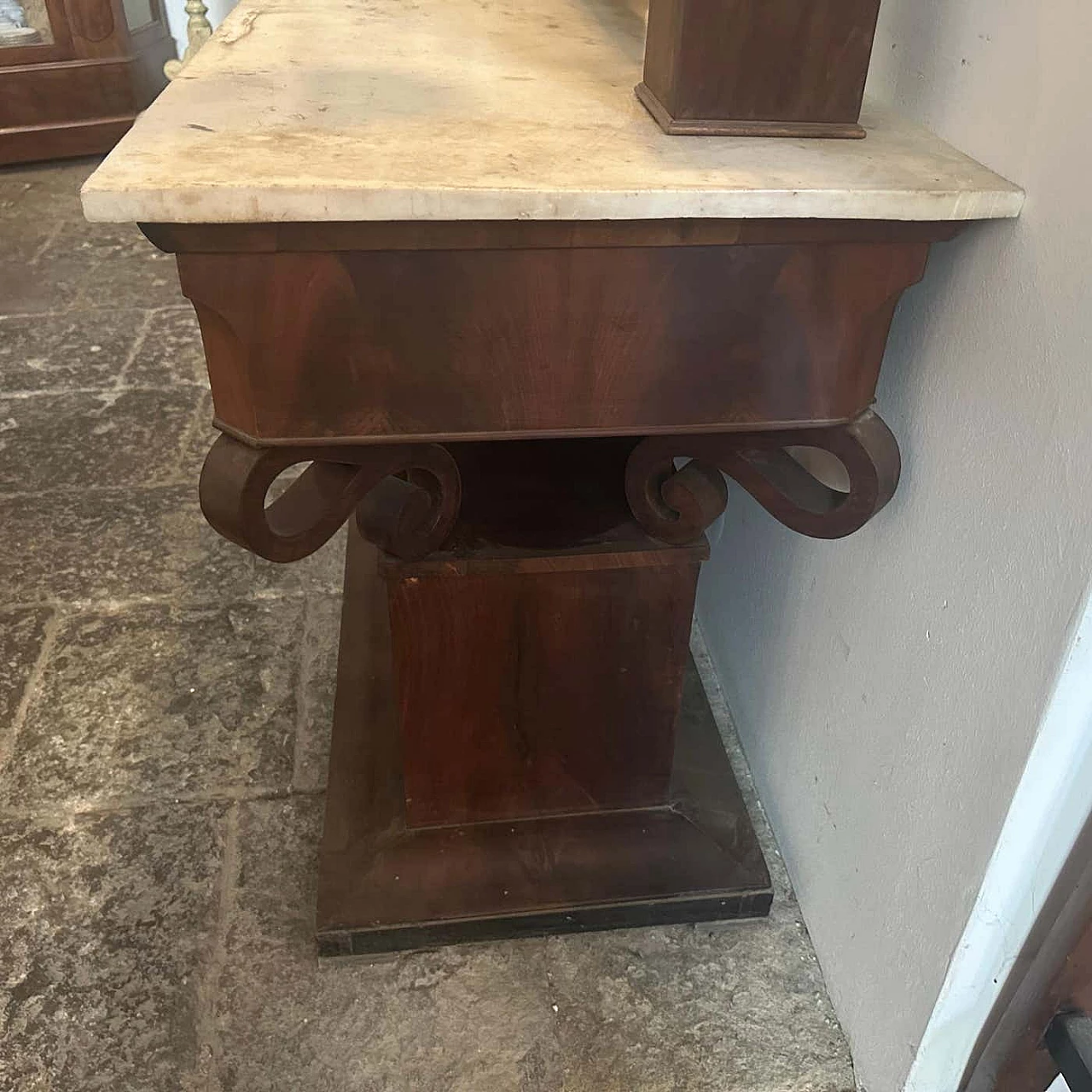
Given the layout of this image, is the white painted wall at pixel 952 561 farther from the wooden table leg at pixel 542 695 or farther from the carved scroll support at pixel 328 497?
the carved scroll support at pixel 328 497

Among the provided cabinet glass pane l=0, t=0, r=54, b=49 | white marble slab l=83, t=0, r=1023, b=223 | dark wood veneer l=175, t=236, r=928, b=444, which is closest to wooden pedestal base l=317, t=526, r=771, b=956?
dark wood veneer l=175, t=236, r=928, b=444

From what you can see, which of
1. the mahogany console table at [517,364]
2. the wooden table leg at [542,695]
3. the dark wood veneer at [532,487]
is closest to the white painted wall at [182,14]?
the mahogany console table at [517,364]

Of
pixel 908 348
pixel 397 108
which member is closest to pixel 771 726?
pixel 908 348

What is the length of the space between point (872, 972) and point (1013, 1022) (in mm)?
138

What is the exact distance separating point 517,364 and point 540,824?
65 centimetres

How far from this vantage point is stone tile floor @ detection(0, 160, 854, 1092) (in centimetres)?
102

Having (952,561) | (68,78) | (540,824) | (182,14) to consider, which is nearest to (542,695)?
(540,824)

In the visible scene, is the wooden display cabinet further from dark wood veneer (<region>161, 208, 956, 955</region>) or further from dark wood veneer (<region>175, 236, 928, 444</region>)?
dark wood veneer (<region>175, 236, 928, 444</region>)

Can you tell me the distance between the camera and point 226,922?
1.14m

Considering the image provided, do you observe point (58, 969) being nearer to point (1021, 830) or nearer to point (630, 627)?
point (630, 627)

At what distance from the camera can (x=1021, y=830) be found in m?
0.75

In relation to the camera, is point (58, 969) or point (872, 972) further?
point (58, 969)

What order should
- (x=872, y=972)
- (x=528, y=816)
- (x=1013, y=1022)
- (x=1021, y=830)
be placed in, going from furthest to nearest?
1. (x=528, y=816)
2. (x=872, y=972)
3. (x=1013, y=1022)
4. (x=1021, y=830)

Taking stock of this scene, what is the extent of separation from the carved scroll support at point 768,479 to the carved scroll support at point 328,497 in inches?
7.2
